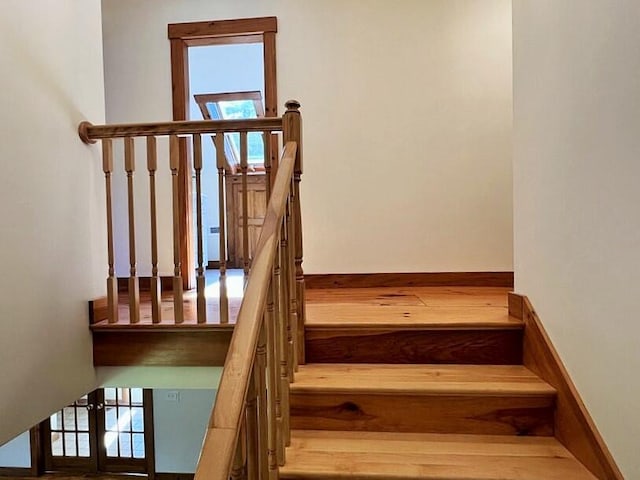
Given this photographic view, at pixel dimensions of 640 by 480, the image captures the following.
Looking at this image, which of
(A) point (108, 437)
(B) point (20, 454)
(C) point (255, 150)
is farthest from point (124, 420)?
(C) point (255, 150)

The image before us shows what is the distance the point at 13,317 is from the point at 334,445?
4.26 feet

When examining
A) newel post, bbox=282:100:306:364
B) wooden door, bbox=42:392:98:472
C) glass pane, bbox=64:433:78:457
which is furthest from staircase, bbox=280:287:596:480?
glass pane, bbox=64:433:78:457

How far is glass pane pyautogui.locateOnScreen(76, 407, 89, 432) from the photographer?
5.32 metres

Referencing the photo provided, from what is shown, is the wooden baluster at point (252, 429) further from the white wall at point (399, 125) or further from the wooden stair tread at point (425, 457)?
the white wall at point (399, 125)

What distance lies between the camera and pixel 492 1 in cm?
306

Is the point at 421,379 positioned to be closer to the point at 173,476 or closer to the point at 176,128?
the point at 176,128

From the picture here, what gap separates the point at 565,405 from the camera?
1.43m

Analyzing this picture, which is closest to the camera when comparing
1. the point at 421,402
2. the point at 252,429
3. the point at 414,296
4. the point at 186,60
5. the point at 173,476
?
the point at 252,429

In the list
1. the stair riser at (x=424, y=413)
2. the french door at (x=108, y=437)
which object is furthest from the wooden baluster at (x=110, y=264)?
the french door at (x=108, y=437)

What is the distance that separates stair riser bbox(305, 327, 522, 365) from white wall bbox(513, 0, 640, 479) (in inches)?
9.5

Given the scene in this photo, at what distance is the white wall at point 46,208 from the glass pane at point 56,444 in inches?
170

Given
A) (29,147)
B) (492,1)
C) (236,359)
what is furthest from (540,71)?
(29,147)

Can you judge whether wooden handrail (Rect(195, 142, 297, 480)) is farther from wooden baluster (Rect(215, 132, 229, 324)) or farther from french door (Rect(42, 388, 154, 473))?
french door (Rect(42, 388, 154, 473))

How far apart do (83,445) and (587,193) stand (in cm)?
610
